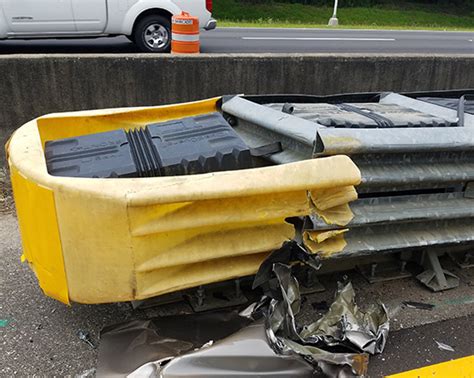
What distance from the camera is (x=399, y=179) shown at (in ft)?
8.82

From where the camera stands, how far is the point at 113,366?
230 cm

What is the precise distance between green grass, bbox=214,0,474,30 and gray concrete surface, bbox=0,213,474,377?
26.1 metres

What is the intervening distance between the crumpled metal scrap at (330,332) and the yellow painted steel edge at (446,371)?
18 centimetres

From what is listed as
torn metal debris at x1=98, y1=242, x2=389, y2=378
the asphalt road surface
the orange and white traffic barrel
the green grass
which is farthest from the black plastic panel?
the green grass

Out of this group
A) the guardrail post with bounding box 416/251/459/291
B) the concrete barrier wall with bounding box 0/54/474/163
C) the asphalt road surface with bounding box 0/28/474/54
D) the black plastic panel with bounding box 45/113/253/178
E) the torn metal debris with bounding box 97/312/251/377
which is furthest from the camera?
the asphalt road surface with bounding box 0/28/474/54

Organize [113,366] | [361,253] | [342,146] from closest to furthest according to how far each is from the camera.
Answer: [113,366]
[342,146]
[361,253]

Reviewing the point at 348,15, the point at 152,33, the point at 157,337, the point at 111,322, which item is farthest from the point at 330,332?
the point at 348,15

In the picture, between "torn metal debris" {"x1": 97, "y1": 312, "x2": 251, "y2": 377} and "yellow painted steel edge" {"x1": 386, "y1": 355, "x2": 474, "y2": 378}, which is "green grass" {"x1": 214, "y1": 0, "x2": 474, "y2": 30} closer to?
"torn metal debris" {"x1": 97, "y1": 312, "x2": 251, "y2": 377}

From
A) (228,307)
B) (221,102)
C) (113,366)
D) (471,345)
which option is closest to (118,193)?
(113,366)

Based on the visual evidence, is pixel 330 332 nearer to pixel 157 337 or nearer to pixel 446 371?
pixel 446 371

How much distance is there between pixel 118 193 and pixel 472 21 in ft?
131

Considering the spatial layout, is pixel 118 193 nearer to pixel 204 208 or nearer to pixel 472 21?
pixel 204 208

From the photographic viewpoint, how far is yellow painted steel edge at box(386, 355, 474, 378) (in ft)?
7.82

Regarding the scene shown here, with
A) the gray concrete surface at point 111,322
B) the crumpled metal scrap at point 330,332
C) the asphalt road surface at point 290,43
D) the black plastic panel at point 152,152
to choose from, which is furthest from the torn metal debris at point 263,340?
the asphalt road surface at point 290,43
